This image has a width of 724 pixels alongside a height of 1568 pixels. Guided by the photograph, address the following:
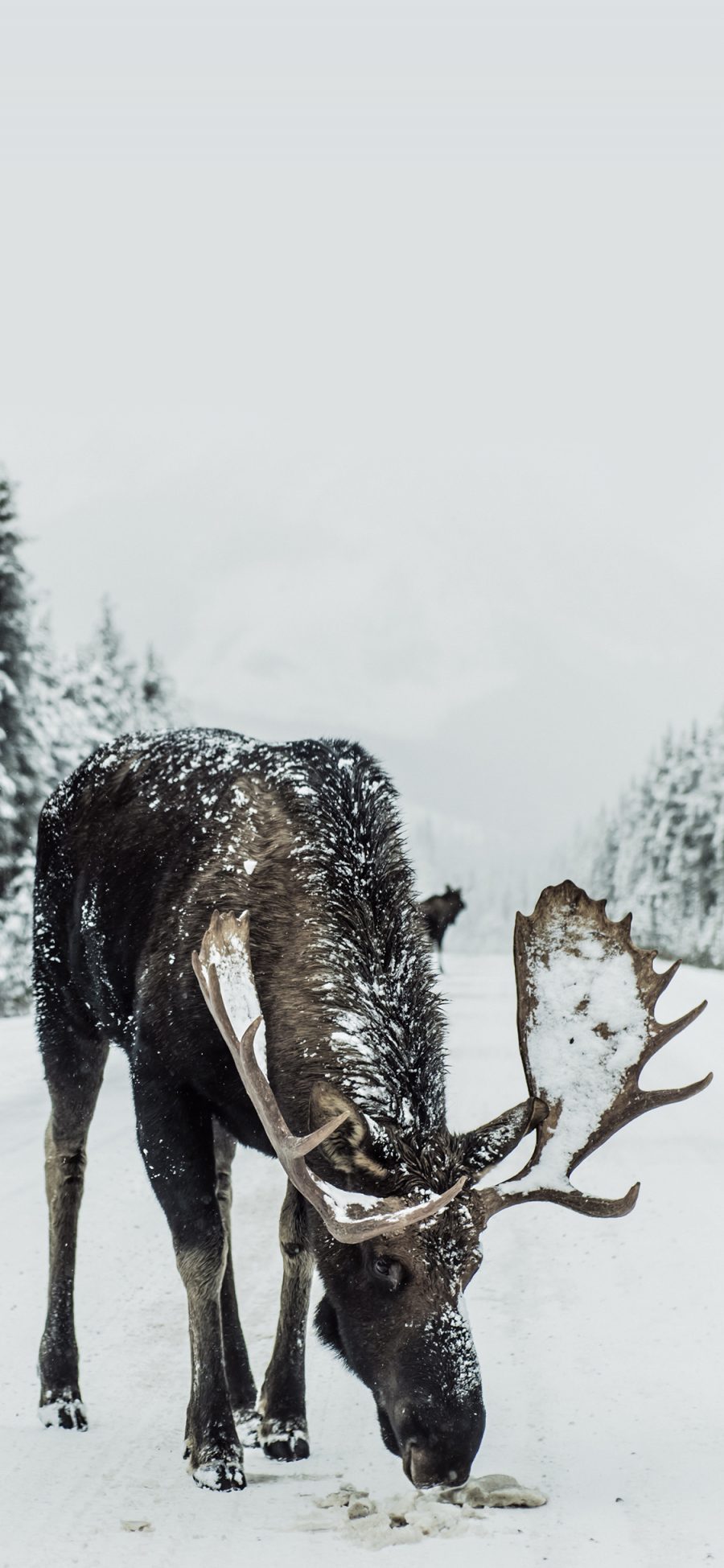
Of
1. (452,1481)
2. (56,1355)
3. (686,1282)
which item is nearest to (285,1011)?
(452,1481)

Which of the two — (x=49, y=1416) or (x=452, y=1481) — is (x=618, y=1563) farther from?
(x=49, y=1416)

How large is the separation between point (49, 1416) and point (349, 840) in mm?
2130

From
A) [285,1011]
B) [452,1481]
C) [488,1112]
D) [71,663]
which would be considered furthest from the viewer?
[71,663]

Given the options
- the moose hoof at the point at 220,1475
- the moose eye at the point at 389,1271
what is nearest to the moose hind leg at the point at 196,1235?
the moose hoof at the point at 220,1475

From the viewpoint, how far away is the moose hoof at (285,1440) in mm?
4284

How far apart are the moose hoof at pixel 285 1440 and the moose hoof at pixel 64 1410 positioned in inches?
23.5

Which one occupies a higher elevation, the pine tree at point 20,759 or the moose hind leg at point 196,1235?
the pine tree at point 20,759

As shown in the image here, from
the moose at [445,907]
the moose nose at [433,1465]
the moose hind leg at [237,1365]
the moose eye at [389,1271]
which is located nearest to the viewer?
the moose nose at [433,1465]

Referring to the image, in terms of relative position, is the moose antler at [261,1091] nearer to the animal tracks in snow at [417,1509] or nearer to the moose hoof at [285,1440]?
the animal tracks in snow at [417,1509]

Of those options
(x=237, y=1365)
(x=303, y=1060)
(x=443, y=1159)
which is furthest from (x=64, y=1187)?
(x=443, y=1159)

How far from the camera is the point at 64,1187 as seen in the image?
16.3 feet

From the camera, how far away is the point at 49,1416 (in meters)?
4.48

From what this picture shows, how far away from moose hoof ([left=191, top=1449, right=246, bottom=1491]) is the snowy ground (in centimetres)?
4

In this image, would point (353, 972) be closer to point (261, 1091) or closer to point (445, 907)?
point (261, 1091)
